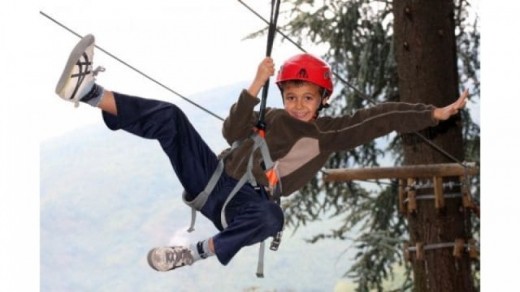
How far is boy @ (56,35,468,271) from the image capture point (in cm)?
356

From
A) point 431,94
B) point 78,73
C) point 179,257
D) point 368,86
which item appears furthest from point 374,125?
point 368,86

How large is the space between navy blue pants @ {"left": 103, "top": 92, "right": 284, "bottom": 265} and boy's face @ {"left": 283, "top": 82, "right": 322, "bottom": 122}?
36 cm

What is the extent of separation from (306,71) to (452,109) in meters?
0.59

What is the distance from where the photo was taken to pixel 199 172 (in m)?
3.76

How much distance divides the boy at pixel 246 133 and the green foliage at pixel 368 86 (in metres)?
5.22

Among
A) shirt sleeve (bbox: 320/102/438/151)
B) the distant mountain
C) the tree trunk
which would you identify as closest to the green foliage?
the tree trunk

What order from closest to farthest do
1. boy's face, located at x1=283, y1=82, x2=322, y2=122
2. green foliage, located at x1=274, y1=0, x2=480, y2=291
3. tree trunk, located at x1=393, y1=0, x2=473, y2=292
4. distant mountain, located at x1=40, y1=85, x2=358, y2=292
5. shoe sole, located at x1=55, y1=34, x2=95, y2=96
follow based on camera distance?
1. shoe sole, located at x1=55, y1=34, x2=95, y2=96
2. boy's face, located at x1=283, y1=82, x2=322, y2=122
3. tree trunk, located at x1=393, y1=0, x2=473, y2=292
4. green foliage, located at x1=274, y1=0, x2=480, y2=291
5. distant mountain, located at x1=40, y1=85, x2=358, y2=292

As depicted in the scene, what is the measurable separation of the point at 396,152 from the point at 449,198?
3.29m

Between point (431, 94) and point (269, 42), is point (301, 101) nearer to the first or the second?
point (269, 42)

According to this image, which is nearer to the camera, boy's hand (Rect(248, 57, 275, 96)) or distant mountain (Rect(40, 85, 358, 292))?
boy's hand (Rect(248, 57, 275, 96))

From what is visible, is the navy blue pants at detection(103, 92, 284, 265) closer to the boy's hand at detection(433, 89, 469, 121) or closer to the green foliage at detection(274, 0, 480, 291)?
the boy's hand at detection(433, 89, 469, 121)
